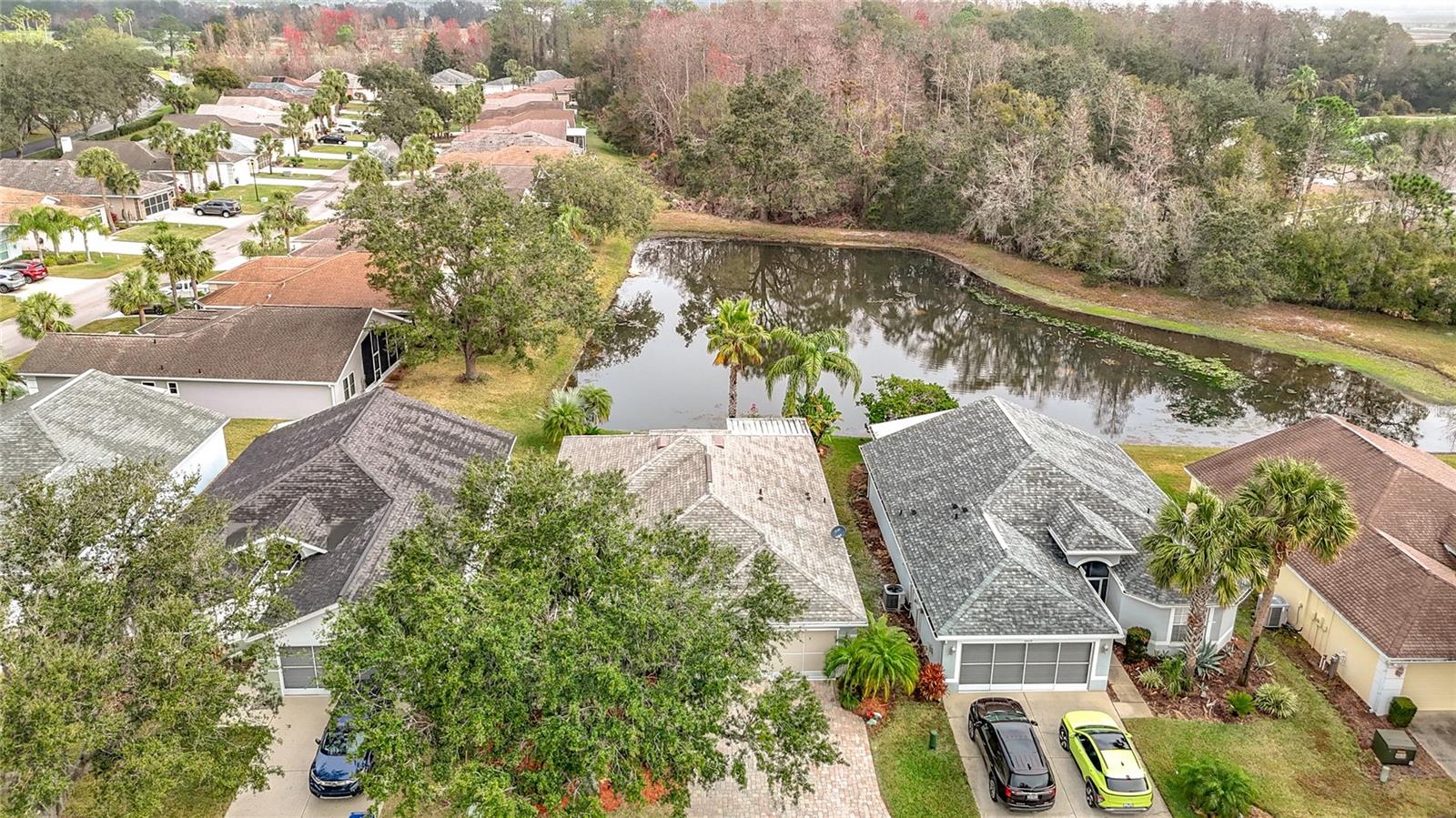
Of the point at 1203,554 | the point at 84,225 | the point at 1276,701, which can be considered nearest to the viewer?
the point at 1203,554

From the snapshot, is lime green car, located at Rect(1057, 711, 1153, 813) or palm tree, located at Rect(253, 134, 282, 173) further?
palm tree, located at Rect(253, 134, 282, 173)

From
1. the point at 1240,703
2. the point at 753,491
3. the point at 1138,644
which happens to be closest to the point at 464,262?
the point at 753,491

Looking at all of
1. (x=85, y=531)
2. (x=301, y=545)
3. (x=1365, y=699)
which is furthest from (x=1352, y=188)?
(x=85, y=531)

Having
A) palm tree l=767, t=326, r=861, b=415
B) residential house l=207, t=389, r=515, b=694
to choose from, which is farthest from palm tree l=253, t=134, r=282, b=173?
palm tree l=767, t=326, r=861, b=415

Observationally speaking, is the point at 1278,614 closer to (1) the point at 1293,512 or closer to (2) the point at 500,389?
(1) the point at 1293,512

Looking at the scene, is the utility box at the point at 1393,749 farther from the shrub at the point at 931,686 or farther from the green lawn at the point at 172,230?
the green lawn at the point at 172,230

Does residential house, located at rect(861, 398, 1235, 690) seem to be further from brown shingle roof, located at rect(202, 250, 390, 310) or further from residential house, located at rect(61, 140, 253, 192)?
residential house, located at rect(61, 140, 253, 192)
